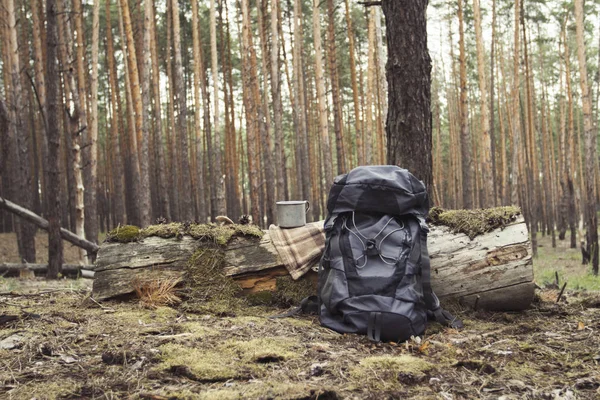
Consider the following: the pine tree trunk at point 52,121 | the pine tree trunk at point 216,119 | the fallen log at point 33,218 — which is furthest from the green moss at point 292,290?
the pine tree trunk at point 216,119

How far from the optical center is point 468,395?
7.28ft

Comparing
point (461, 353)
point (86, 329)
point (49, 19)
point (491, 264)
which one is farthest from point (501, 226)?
point (49, 19)

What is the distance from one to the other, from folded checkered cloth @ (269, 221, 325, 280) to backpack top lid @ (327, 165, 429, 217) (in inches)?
20.7

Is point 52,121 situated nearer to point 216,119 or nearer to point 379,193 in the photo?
point 379,193

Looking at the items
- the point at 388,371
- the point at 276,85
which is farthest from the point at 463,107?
the point at 388,371

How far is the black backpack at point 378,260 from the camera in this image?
3014mm

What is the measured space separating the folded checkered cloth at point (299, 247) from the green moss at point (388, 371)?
4.43 ft

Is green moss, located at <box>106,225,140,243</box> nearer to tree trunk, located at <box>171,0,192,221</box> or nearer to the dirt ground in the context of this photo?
the dirt ground

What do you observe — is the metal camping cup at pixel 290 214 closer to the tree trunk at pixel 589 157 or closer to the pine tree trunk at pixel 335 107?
the tree trunk at pixel 589 157

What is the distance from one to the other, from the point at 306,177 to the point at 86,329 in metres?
12.9

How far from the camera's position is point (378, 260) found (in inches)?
125

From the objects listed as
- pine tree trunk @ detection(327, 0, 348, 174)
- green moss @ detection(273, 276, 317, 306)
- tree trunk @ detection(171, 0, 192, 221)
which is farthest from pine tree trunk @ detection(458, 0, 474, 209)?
green moss @ detection(273, 276, 317, 306)

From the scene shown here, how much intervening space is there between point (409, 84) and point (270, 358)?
3199 mm

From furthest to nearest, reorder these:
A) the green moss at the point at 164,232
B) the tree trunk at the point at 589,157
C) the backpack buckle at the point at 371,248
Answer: the tree trunk at the point at 589,157 → the green moss at the point at 164,232 → the backpack buckle at the point at 371,248
